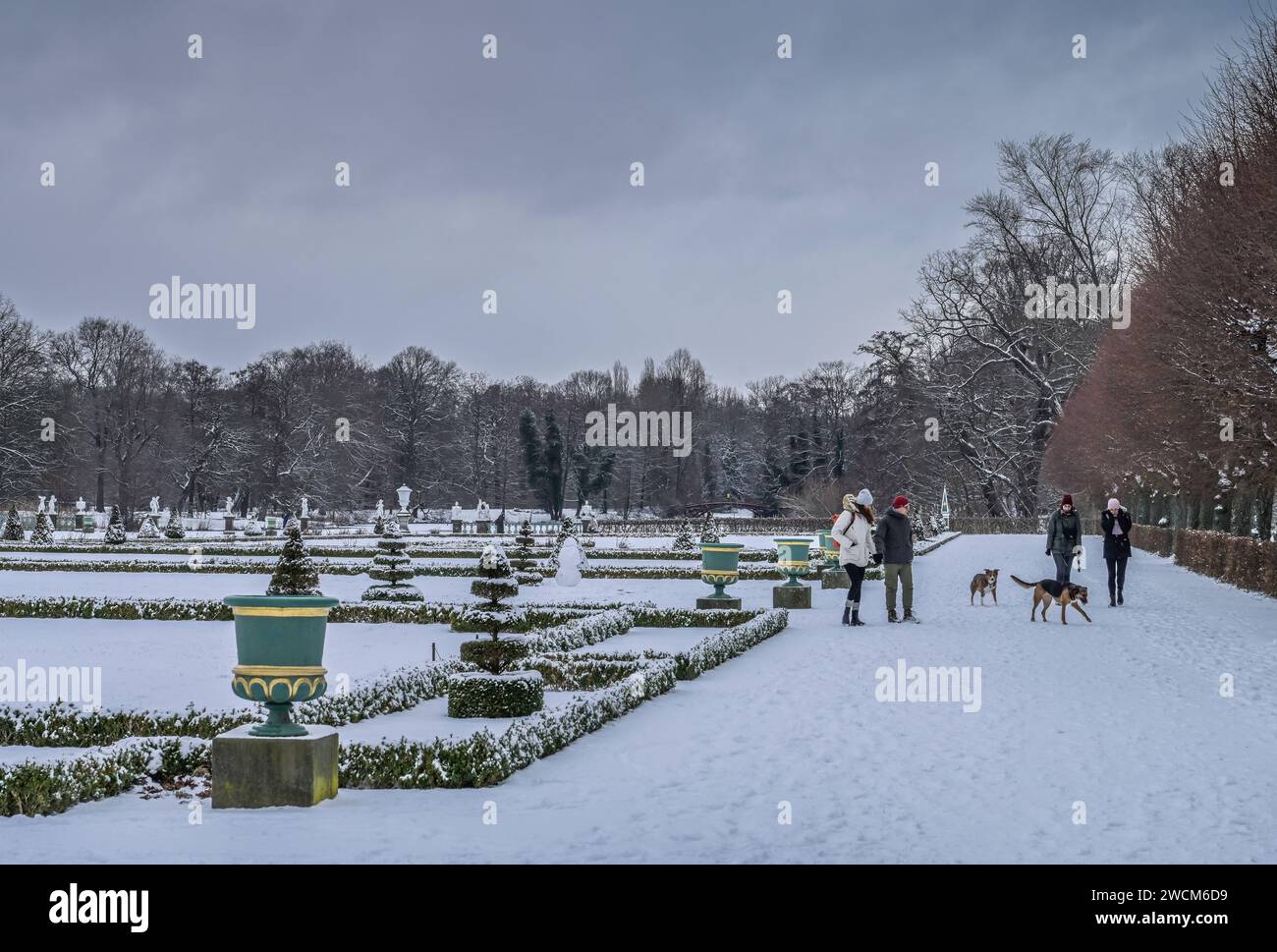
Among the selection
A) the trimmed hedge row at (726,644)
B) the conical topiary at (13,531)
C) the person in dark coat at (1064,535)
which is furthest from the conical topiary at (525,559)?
the conical topiary at (13,531)

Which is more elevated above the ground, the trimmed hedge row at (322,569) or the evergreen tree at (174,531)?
the evergreen tree at (174,531)

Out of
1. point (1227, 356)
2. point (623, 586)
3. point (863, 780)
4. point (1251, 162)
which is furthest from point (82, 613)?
point (1251, 162)

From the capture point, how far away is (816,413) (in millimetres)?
82938

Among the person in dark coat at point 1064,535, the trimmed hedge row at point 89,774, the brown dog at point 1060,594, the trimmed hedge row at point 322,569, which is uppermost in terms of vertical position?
the person in dark coat at point 1064,535

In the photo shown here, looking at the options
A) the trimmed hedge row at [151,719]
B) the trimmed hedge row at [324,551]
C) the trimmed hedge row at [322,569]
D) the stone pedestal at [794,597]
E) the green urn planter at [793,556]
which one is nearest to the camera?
the trimmed hedge row at [151,719]

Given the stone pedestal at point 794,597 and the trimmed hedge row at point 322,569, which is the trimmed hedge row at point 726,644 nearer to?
the stone pedestal at point 794,597

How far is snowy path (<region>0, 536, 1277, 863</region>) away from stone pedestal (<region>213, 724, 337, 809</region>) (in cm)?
13

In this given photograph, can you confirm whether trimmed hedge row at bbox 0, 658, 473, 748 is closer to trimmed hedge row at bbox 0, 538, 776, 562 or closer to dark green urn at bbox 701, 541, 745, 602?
dark green urn at bbox 701, 541, 745, 602

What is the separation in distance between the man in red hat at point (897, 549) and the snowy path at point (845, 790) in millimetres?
3763

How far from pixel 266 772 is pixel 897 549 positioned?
10945mm

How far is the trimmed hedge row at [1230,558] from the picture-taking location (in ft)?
65.7

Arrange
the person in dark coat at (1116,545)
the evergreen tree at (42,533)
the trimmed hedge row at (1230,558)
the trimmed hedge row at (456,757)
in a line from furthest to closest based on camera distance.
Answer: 1. the evergreen tree at (42,533)
2. the trimmed hedge row at (1230,558)
3. the person in dark coat at (1116,545)
4. the trimmed hedge row at (456,757)

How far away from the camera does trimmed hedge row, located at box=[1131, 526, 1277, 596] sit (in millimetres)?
20016
